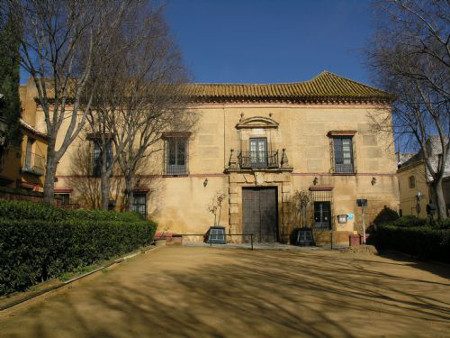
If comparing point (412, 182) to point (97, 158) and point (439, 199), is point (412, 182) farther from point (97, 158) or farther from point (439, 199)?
point (97, 158)

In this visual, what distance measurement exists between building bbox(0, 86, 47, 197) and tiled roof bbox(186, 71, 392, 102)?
865cm

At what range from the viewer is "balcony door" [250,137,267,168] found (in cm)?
2033

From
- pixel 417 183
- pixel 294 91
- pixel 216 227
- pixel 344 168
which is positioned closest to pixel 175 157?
pixel 216 227

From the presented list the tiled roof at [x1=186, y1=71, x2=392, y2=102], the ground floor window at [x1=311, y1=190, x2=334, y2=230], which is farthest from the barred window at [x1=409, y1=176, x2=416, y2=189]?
the ground floor window at [x1=311, y1=190, x2=334, y2=230]

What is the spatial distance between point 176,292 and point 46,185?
4.88 metres

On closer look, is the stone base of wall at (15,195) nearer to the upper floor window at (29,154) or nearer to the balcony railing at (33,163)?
the balcony railing at (33,163)

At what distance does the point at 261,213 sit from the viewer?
20.0 m

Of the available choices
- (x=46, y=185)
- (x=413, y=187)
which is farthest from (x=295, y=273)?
(x=413, y=187)

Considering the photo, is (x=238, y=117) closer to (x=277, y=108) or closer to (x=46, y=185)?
(x=277, y=108)

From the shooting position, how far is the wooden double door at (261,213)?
19828 millimetres

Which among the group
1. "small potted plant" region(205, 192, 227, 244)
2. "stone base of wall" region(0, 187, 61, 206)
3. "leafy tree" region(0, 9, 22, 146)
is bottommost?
"small potted plant" region(205, 192, 227, 244)

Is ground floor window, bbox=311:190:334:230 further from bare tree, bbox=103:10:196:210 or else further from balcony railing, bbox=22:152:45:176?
balcony railing, bbox=22:152:45:176

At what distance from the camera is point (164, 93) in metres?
15.3

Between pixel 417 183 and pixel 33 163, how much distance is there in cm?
2900
